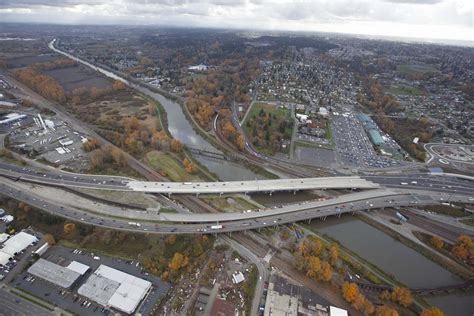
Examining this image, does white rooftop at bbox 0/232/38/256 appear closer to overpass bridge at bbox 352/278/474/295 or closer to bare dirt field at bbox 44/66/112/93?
overpass bridge at bbox 352/278/474/295

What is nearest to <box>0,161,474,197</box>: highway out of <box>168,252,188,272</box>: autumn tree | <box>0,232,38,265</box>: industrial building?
<box>0,232,38,265</box>: industrial building

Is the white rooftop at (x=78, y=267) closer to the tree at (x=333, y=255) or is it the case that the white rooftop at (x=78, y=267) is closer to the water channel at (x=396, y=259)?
the water channel at (x=396, y=259)

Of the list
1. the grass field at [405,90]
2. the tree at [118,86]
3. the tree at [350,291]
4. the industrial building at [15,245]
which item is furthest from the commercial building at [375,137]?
the tree at [118,86]

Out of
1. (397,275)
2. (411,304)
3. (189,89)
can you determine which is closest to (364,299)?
(411,304)

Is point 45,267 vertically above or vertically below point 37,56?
below

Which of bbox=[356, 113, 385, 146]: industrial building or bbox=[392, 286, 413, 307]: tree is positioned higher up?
bbox=[356, 113, 385, 146]: industrial building

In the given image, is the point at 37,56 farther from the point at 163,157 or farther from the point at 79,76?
the point at 163,157

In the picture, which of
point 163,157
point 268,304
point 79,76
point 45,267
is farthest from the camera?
point 79,76
